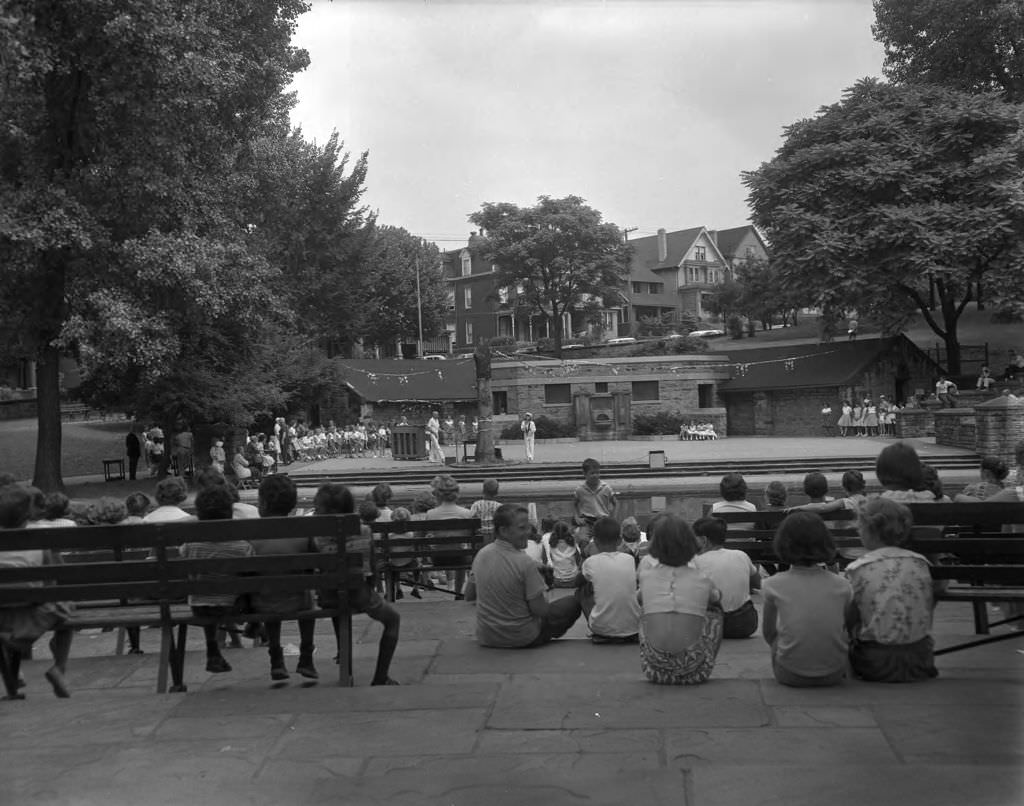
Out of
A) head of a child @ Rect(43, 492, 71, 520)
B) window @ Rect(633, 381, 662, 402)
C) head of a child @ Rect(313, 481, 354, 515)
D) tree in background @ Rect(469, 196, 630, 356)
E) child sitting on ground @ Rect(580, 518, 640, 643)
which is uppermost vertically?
tree in background @ Rect(469, 196, 630, 356)

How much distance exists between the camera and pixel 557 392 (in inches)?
1906

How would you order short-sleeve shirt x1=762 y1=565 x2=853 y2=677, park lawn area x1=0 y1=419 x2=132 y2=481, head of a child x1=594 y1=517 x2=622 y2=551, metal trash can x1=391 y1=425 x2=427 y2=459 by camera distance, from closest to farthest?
short-sleeve shirt x1=762 y1=565 x2=853 y2=677 < head of a child x1=594 y1=517 x2=622 y2=551 < metal trash can x1=391 y1=425 x2=427 y2=459 < park lawn area x1=0 y1=419 x2=132 y2=481

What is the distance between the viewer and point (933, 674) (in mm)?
5293

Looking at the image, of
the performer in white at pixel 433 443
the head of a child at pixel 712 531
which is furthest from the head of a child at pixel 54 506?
the performer in white at pixel 433 443

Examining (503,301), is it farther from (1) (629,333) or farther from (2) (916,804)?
(2) (916,804)

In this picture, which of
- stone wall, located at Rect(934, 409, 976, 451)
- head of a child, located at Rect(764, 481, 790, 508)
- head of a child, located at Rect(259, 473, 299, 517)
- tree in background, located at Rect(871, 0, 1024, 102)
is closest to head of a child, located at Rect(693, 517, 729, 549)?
head of a child, located at Rect(764, 481, 790, 508)

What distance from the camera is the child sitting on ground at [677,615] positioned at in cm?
536

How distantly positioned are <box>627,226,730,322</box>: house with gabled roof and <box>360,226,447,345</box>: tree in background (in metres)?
18.2

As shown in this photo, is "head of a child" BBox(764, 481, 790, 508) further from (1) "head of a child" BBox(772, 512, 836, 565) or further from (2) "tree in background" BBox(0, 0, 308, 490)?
(2) "tree in background" BBox(0, 0, 308, 490)

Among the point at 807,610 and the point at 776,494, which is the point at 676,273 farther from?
the point at 807,610

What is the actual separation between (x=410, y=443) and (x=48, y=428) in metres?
13.4

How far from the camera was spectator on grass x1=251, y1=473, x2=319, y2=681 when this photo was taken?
230 inches

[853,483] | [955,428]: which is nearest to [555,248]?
[955,428]

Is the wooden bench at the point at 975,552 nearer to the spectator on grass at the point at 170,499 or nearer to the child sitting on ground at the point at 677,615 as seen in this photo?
the child sitting on ground at the point at 677,615
